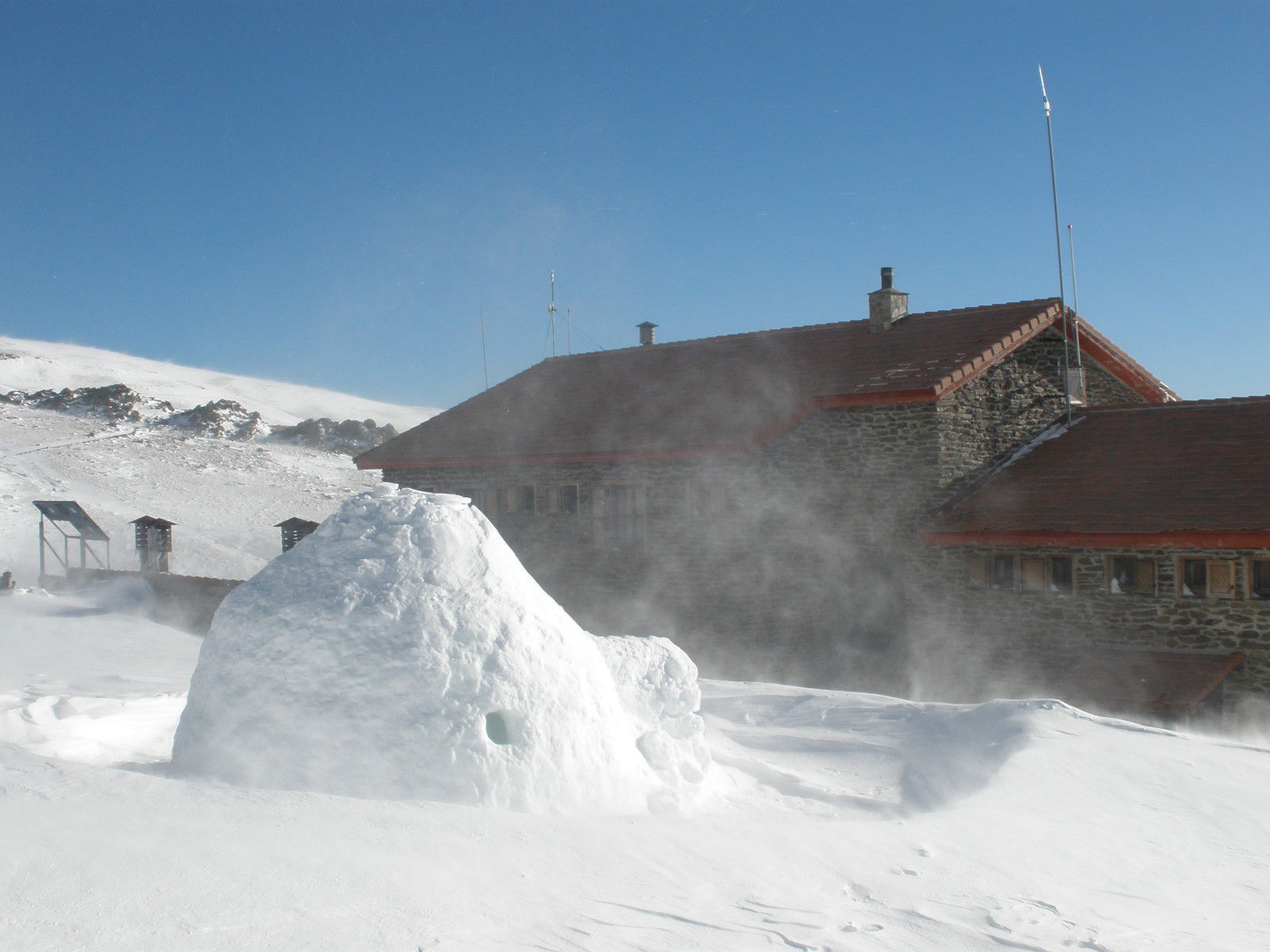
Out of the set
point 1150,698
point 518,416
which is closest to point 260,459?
point 518,416

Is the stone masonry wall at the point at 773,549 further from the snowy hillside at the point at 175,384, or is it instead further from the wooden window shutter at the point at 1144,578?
the snowy hillside at the point at 175,384

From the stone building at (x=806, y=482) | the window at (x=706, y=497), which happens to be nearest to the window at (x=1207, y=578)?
the stone building at (x=806, y=482)

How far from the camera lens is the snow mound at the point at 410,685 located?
5.03 meters

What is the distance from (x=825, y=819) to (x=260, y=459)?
42663 mm

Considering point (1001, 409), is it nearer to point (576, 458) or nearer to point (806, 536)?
point (806, 536)

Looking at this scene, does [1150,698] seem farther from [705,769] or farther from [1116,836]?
[705,769]

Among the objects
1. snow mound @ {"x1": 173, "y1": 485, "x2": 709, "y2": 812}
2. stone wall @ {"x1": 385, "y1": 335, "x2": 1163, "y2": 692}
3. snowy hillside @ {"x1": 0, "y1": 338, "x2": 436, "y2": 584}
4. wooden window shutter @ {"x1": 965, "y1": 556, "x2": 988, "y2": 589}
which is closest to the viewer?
snow mound @ {"x1": 173, "y1": 485, "x2": 709, "y2": 812}

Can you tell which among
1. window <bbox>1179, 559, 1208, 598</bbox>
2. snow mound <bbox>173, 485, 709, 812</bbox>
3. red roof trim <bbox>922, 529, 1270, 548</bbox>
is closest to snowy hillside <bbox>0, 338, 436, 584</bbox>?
red roof trim <bbox>922, 529, 1270, 548</bbox>

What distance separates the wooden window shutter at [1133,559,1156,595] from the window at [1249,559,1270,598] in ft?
3.26

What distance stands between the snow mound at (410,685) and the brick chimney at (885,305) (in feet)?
41.2

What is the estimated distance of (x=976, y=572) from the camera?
43.7 ft

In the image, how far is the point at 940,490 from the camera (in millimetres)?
14016

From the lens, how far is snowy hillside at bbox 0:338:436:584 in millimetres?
28375

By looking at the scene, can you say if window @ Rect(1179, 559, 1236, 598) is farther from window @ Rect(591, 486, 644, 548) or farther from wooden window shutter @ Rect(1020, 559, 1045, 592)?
window @ Rect(591, 486, 644, 548)
